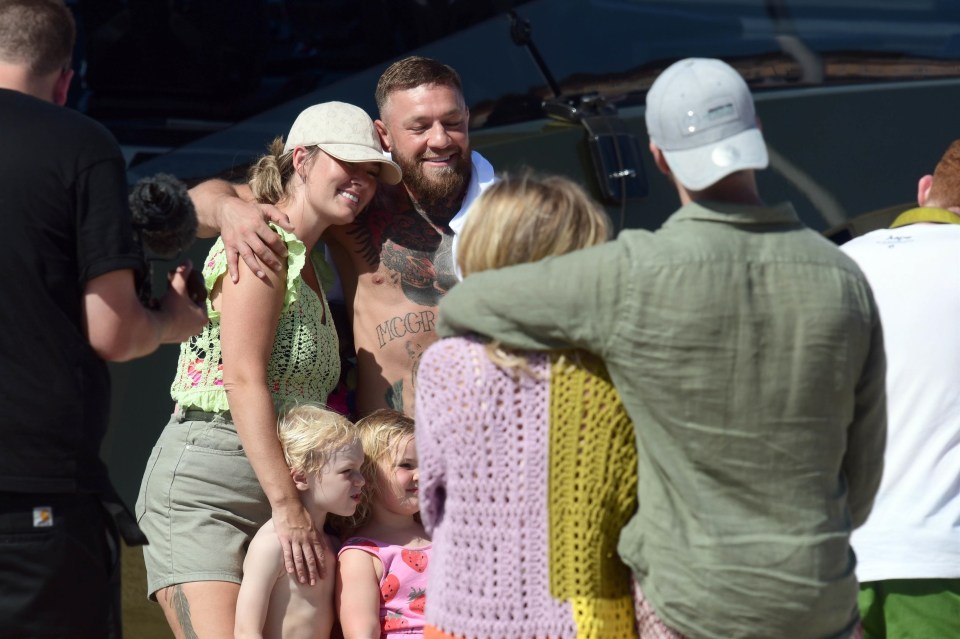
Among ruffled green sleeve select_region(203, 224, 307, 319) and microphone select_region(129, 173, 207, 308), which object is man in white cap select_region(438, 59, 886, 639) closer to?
microphone select_region(129, 173, 207, 308)

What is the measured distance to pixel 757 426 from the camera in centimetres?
193

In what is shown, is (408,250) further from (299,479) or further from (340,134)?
(299,479)

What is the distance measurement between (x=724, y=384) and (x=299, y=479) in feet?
4.39

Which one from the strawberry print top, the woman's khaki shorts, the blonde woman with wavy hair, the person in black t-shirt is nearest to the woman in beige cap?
the woman's khaki shorts

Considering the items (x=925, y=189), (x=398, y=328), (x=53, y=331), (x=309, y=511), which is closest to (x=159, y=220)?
(x=53, y=331)

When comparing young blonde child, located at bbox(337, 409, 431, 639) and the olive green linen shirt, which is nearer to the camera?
the olive green linen shirt

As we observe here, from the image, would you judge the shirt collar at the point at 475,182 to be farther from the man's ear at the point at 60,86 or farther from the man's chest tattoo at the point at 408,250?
the man's ear at the point at 60,86

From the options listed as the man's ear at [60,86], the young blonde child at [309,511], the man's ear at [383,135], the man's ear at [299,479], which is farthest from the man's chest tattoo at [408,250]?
the man's ear at [60,86]

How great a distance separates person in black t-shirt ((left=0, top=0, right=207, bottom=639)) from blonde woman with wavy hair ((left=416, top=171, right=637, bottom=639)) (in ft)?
2.14

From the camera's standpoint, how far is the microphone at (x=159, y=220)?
95.6 inches

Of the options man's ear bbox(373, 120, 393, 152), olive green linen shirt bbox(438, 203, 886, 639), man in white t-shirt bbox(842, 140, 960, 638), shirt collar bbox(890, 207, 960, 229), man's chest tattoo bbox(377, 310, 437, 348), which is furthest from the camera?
man's ear bbox(373, 120, 393, 152)

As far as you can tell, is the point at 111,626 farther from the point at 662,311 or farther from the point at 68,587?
the point at 662,311

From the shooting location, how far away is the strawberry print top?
3076 millimetres

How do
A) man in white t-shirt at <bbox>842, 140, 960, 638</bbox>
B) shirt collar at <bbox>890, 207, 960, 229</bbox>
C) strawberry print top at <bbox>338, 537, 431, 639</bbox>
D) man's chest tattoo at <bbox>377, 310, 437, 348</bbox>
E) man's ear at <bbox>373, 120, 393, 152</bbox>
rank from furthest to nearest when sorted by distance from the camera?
man's ear at <bbox>373, 120, 393, 152</bbox>, man's chest tattoo at <bbox>377, 310, 437, 348</bbox>, strawberry print top at <bbox>338, 537, 431, 639</bbox>, shirt collar at <bbox>890, 207, 960, 229</bbox>, man in white t-shirt at <bbox>842, 140, 960, 638</bbox>
